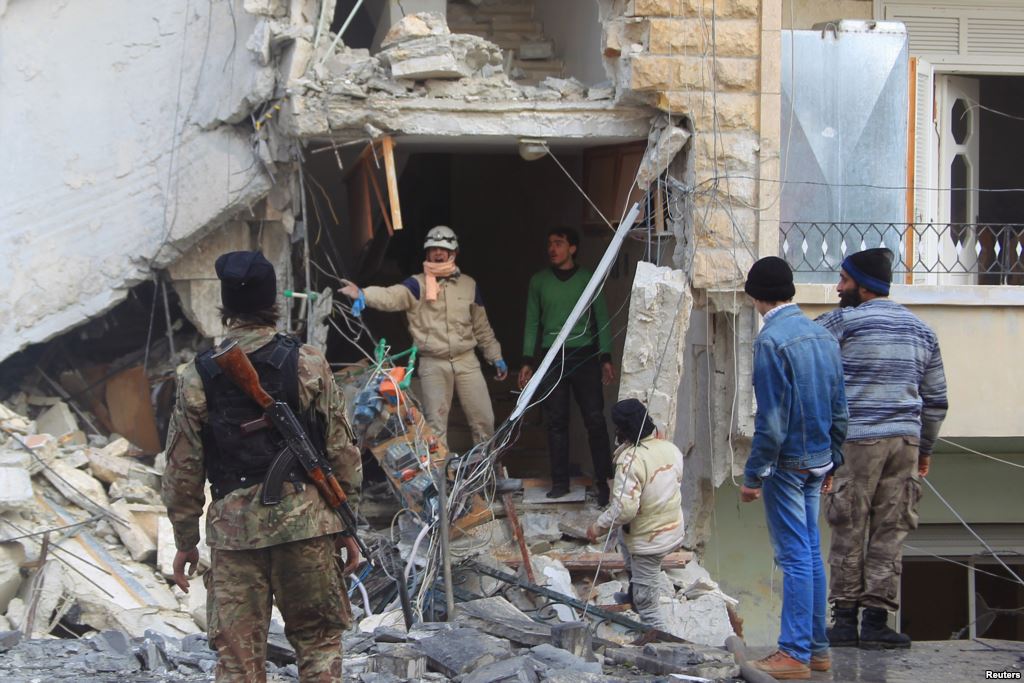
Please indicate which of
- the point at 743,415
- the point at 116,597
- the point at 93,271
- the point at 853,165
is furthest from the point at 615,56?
the point at 116,597

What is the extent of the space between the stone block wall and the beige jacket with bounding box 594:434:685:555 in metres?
1.91

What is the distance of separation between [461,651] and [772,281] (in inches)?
87.5

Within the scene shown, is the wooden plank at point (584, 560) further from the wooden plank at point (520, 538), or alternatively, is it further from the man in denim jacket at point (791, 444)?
the man in denim jacket at point (791, 444)

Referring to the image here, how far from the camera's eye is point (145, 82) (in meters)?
9.55

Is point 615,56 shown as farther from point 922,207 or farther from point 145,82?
point 145,82

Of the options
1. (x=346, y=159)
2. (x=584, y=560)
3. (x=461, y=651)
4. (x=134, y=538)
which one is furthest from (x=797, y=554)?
(x=346, y=159)


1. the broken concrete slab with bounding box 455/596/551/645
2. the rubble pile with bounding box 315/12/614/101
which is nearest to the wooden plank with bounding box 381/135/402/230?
the rubble pile with bounding box 315/12/614/101

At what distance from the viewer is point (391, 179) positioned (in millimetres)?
8273

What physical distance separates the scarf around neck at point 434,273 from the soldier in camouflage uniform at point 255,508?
4.21 meters

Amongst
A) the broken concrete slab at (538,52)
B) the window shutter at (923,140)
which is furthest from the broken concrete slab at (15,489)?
the window shutter at (923,140)

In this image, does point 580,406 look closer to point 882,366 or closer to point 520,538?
point 520,538

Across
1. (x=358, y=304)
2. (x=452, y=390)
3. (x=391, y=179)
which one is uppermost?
(x=391, y=179)

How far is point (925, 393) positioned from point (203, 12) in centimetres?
620

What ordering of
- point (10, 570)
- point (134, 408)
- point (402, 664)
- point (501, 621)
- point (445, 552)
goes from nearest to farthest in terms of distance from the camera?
point (402, 664) → point (501, 621) → point (445, 552) → point (10, 570) → point (134, 408)
